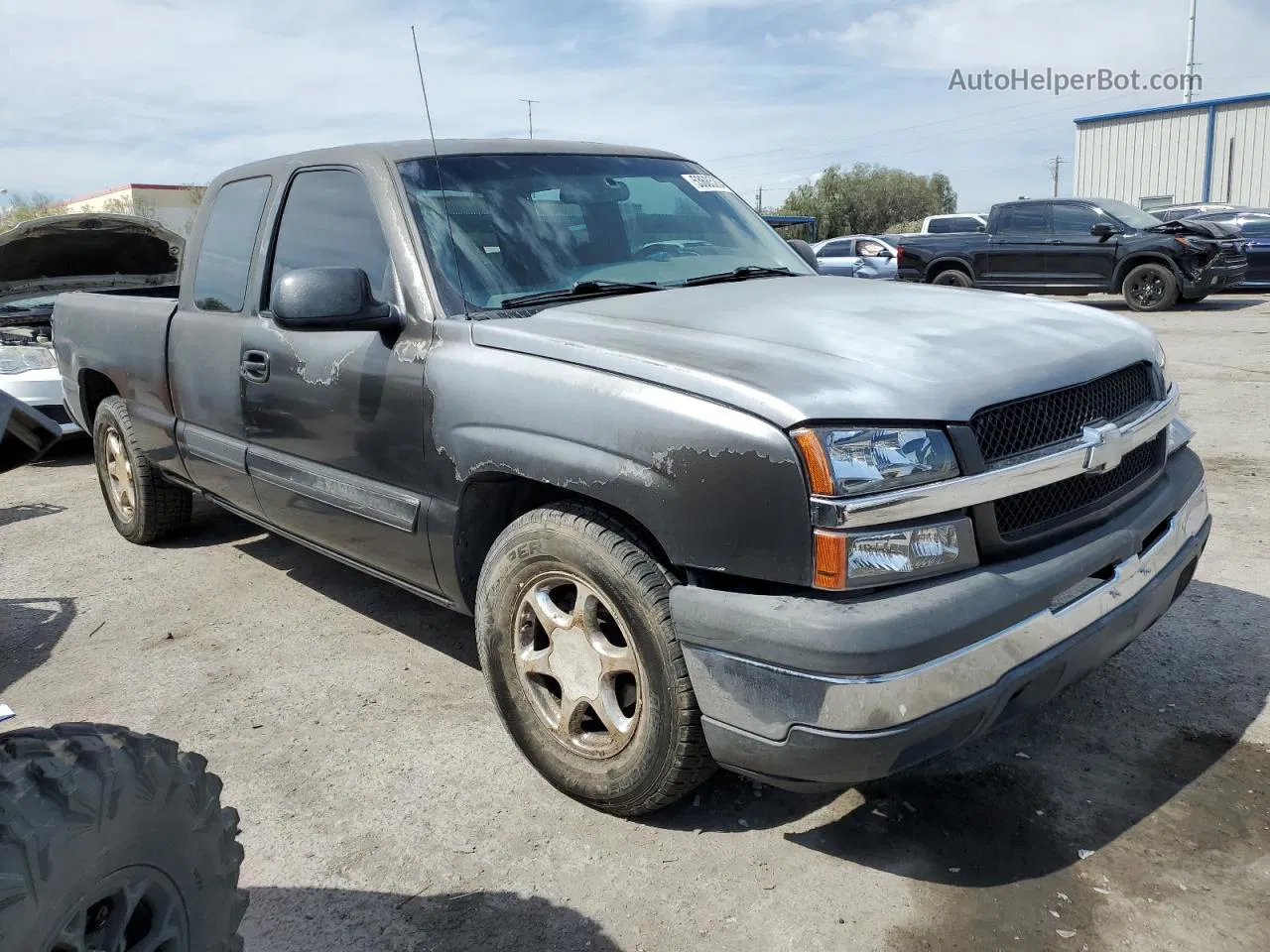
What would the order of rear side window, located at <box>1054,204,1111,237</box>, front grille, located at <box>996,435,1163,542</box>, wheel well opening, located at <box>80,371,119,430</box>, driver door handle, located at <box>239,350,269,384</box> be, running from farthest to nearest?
rear side window, located at <box>1054,204,1111,237</box>, wheel well opening, located at <box>80,371,119,430</box>, driver door handle, located at <box>239,350,269,384</box>, front grille, located at <box>996,435,1163,542</box>

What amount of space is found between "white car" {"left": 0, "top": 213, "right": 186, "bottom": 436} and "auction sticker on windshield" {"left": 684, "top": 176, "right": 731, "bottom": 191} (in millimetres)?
4564

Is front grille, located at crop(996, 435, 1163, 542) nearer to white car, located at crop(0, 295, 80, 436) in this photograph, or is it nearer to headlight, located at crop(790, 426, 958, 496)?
headlight, located at crop(790, 426, 958, 496)

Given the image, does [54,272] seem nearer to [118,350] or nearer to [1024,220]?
[118,350]

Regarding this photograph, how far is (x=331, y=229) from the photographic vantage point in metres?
3.72

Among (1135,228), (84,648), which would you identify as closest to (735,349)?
(84,648)

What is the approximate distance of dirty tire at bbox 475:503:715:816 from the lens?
252 centimetres

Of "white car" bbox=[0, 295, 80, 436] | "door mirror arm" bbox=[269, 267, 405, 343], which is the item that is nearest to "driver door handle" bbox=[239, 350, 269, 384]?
"door mirror arm" bbox=[269, 267, 405, 343]

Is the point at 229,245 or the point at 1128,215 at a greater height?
the point at 229,245

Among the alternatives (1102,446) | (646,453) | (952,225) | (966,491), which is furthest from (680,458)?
(952,225)

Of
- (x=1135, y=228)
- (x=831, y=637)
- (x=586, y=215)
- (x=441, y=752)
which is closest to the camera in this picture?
(x=831, y=637)

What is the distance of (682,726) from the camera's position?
252 cm

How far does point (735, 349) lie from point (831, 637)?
2.56 feet

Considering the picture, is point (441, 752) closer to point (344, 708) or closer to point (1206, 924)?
point (344, 708)

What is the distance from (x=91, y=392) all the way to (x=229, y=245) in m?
1.89
